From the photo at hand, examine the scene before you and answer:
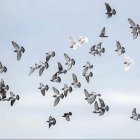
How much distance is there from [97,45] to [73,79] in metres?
9.39

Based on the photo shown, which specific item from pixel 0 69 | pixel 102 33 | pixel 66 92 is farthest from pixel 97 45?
pixel 0 69

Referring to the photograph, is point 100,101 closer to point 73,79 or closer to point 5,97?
point 73,79

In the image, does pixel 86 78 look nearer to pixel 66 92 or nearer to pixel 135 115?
pixel 66 92

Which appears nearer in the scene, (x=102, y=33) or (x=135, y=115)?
(x=102, y=33)

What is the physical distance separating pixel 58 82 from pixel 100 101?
481 inches

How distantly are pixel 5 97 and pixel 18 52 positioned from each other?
11647 millimetres

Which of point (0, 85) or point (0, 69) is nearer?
point (0, 69)

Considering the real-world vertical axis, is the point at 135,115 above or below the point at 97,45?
below

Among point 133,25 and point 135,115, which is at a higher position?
point 133,25

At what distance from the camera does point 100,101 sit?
121m

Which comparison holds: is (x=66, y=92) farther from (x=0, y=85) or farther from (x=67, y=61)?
(x=0, y=85)

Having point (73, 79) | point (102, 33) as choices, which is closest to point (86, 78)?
point (73, 79)

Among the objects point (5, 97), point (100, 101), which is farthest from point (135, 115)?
point (5, 97)

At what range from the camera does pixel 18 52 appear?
373ft
